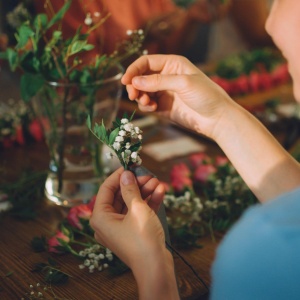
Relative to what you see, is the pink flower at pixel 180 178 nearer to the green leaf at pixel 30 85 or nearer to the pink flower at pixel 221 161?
the pink flower at pixel 221 161

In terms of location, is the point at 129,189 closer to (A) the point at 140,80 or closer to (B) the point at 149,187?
(B) the point at 149,187

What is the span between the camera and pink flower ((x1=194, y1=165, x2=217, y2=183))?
1.48 metres

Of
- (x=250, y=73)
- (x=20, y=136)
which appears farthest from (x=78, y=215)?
(x=250, y=73)

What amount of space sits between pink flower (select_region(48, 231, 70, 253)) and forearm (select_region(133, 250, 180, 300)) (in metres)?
0.33

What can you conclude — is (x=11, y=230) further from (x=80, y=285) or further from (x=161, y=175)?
(x=161, y=175)

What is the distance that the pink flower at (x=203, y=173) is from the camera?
4.84 ft

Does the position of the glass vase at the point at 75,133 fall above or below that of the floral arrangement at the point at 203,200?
above

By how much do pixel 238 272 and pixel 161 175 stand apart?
836 millimetres

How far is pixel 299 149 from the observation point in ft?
5.27

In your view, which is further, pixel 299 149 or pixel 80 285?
pixel 299 149

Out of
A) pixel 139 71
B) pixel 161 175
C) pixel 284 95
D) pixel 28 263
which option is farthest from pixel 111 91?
pixel 284 95

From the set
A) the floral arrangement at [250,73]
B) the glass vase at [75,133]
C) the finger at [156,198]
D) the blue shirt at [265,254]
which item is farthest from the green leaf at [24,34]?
the floral arrangement at [250,73]

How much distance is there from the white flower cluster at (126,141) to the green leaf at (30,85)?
327mm

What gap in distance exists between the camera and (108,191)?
3.21 ft
